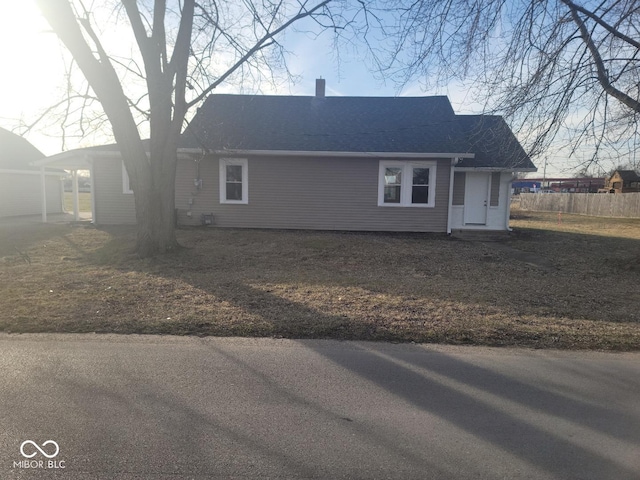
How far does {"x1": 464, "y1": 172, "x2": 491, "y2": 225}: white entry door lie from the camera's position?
1542 centimetres

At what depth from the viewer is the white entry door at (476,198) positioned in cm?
1542

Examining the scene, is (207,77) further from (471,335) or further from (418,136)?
(471,335)

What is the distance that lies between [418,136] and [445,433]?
529 inches

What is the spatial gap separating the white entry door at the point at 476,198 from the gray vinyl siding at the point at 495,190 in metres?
0.18

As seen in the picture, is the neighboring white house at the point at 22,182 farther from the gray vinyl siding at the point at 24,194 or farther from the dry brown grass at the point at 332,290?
the dry brown grass at the point at 332,290

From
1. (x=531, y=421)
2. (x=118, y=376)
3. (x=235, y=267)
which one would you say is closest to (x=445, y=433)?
(x=531, y=421)

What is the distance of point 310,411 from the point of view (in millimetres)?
3301

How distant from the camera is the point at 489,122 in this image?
10633 millimetres

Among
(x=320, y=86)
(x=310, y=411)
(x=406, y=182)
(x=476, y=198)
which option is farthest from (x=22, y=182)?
(x=310, y=411)

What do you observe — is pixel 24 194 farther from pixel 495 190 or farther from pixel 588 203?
pixel 588 203

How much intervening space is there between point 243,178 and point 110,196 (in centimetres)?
530

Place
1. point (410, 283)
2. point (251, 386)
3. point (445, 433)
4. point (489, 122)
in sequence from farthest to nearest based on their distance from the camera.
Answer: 1. point (489, 122)
2. point (410, 283)
3. point (251, 386)
4. point (445, 433)

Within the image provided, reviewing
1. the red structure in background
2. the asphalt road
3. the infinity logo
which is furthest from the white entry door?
the red structure in background

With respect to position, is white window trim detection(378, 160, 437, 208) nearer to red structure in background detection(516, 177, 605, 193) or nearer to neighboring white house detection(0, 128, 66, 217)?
neighboring white house detection(0, 128, 66, 217)
